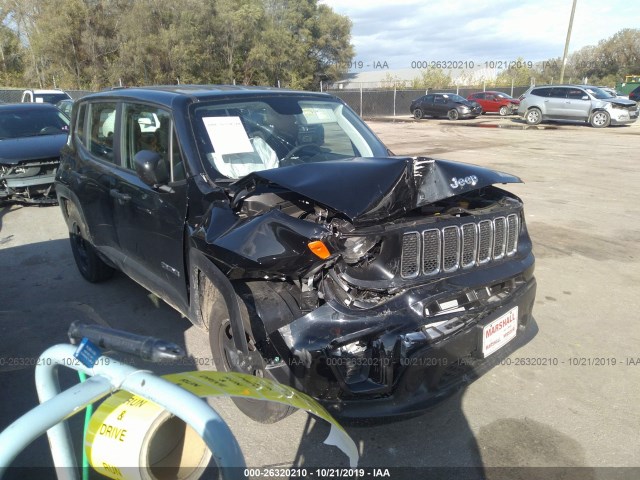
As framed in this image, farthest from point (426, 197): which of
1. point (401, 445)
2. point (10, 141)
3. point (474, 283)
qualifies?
point (10, 141)

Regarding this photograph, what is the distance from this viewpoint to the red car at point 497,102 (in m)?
30.8

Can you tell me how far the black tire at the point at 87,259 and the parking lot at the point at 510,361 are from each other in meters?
0.11

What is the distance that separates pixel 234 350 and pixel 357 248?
936 millimetres

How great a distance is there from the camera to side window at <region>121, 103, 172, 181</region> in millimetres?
3611

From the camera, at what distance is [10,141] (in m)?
9.52

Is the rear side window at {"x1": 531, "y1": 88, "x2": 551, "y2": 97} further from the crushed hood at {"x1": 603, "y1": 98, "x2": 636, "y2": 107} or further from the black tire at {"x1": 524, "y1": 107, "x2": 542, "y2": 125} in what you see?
the crushed hood at {"x1": 603, "y1": 98, "x2": 636, "y2": 107}

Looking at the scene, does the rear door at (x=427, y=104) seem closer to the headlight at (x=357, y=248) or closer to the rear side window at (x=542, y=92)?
the rear side window at (x=542, y=92)

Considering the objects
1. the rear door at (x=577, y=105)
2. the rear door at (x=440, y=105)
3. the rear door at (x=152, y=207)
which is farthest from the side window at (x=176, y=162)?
the rear door at (x=440, y=105)

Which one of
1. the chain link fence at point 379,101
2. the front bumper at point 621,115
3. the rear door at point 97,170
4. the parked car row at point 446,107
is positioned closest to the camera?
the rear door at point 97,170

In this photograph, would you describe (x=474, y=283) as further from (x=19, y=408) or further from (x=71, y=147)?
(x=71, y=147)

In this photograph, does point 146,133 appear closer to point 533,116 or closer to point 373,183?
point 373,183

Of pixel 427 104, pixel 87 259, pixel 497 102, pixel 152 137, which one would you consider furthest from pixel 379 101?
pixel 152 137

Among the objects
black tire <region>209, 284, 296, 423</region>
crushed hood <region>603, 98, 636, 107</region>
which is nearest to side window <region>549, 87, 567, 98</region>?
crushed hood <region>603, 98, 636, 107</region>

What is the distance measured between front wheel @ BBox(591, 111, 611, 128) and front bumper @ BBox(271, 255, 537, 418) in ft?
76.8
